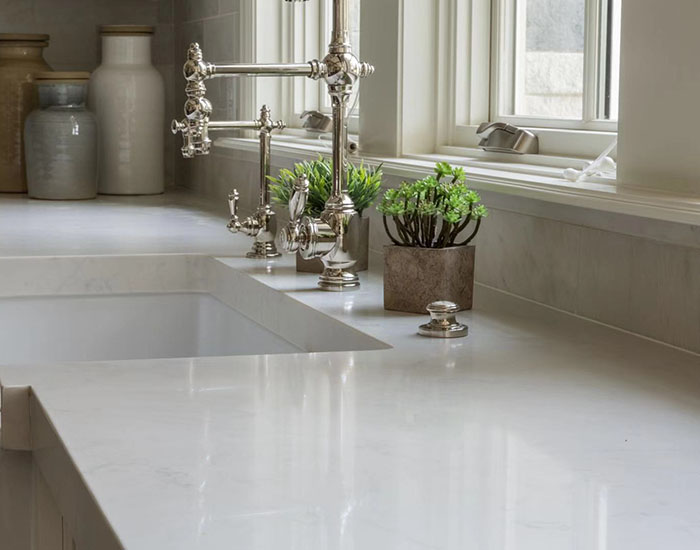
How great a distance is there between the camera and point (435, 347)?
119cm

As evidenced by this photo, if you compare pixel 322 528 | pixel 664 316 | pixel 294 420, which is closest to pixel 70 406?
pixel 294 420

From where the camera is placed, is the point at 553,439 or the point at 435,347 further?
the point at 435,347

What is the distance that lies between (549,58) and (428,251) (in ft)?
1.80

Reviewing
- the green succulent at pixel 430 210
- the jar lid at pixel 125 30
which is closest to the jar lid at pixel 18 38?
the jar lid at pixel 125 30

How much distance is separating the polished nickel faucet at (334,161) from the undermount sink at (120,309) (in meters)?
0.17

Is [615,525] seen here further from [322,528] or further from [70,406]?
[70,406]

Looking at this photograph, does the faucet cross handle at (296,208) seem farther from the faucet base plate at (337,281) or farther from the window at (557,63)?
the window at (557,63)

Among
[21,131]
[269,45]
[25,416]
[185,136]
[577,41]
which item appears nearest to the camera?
[25,416]

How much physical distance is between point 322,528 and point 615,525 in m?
0.17

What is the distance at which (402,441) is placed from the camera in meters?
0.85

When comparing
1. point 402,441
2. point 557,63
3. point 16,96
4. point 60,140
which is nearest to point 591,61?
point 557,63

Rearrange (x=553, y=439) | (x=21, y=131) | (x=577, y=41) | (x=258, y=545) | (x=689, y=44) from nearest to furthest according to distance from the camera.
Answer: (x=258, y=545), (x=553, y=439), (x=689, y=44), (x=577, y=41), (x=21, y=131)

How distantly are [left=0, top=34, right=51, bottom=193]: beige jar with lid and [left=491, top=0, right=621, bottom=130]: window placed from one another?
4.91 ft

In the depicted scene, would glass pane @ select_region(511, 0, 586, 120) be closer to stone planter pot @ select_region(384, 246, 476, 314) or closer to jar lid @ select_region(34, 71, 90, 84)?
stone planter pot @ select_region(384, 246, 476, 314)
